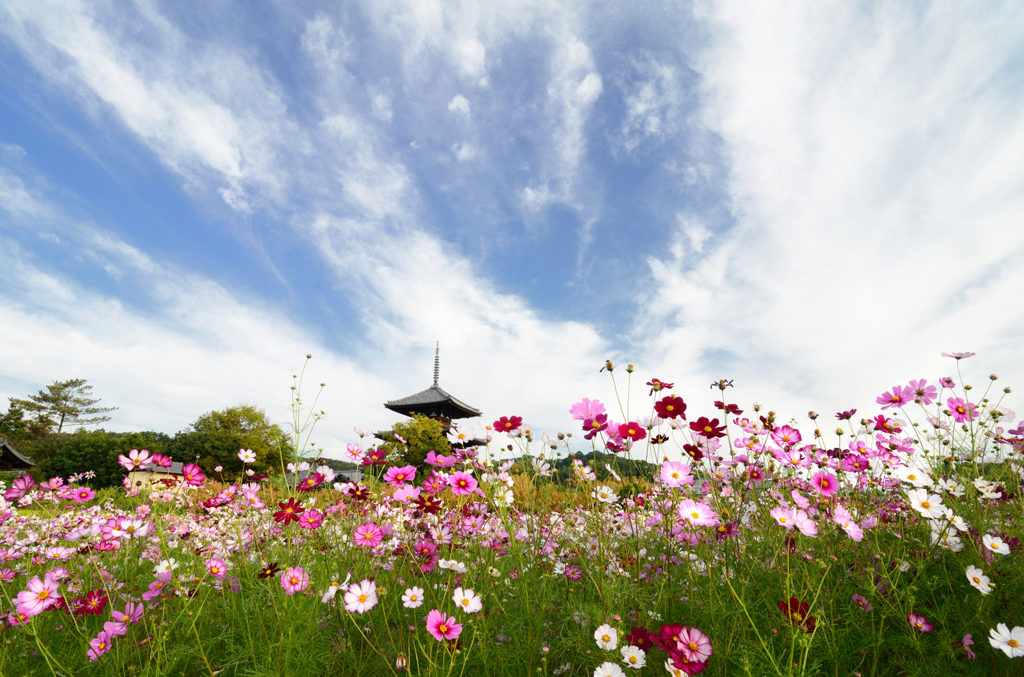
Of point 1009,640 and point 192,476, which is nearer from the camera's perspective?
point 1009,640

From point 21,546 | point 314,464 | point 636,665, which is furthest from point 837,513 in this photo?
point 21,546

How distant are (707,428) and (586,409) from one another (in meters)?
0.51

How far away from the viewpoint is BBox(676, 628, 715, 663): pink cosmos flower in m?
1.38

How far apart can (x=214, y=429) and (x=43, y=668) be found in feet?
91.4

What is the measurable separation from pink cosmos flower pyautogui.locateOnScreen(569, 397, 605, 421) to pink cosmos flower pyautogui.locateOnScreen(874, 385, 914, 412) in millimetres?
1862

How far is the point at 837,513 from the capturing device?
150cm

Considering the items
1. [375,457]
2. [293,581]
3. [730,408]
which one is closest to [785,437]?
[730,408]

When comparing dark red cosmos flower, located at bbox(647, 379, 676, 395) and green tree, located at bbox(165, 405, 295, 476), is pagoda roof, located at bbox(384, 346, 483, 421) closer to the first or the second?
green tree, located at bbox(165, 405, 295, 476)

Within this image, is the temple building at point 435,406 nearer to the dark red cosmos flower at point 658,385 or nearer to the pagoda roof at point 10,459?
the pagoda roof at point 10,459

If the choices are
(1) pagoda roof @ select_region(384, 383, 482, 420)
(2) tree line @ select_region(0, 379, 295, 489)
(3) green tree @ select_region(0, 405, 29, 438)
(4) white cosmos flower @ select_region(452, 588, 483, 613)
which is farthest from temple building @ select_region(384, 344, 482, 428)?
(4) white cosmos flower @ select_region(452, 588, 483, 613)

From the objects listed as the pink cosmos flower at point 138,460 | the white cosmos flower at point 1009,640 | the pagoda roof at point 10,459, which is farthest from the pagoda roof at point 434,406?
the white cosmos flower at point 1009,640

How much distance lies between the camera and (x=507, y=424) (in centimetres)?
232

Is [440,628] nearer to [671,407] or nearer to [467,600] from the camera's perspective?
[467,600]

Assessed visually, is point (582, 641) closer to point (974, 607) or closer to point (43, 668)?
point (974, 607)
